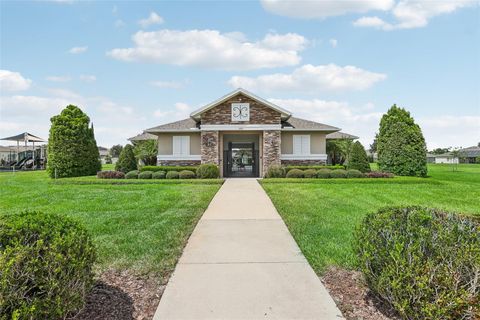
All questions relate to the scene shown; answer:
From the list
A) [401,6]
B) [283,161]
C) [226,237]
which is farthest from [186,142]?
[226,237]

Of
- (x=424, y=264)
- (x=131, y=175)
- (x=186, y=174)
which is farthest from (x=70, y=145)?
(x=424, y=264)

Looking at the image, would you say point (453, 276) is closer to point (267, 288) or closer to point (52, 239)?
point (267, 288)

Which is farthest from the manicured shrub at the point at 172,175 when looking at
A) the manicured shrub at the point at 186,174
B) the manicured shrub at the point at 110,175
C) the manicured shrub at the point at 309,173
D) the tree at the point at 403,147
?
the tree at the point at 403,147

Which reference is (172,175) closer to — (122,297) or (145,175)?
(145,175)

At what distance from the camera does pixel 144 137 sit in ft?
97.0

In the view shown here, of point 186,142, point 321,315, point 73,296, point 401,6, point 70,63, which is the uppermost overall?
A: point 401,6

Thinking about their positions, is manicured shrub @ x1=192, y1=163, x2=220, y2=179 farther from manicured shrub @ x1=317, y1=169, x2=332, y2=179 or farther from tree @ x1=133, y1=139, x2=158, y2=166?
tree @ x1=133, y1=139, x2=158, y2=166

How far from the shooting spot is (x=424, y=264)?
9.20ft

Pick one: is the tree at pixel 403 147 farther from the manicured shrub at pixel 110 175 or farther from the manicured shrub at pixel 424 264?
the manicured shrub at pixel 424 264

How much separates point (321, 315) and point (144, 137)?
28.8 m

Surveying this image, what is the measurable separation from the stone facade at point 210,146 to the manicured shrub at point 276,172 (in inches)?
153

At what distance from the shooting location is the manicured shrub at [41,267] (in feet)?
7.30

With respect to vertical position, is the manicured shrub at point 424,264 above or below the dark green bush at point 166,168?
below

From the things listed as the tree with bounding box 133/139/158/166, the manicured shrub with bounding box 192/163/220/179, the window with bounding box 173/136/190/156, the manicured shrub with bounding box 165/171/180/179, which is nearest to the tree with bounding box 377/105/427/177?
the manicured shrub with bounding box 192/163/220/179
